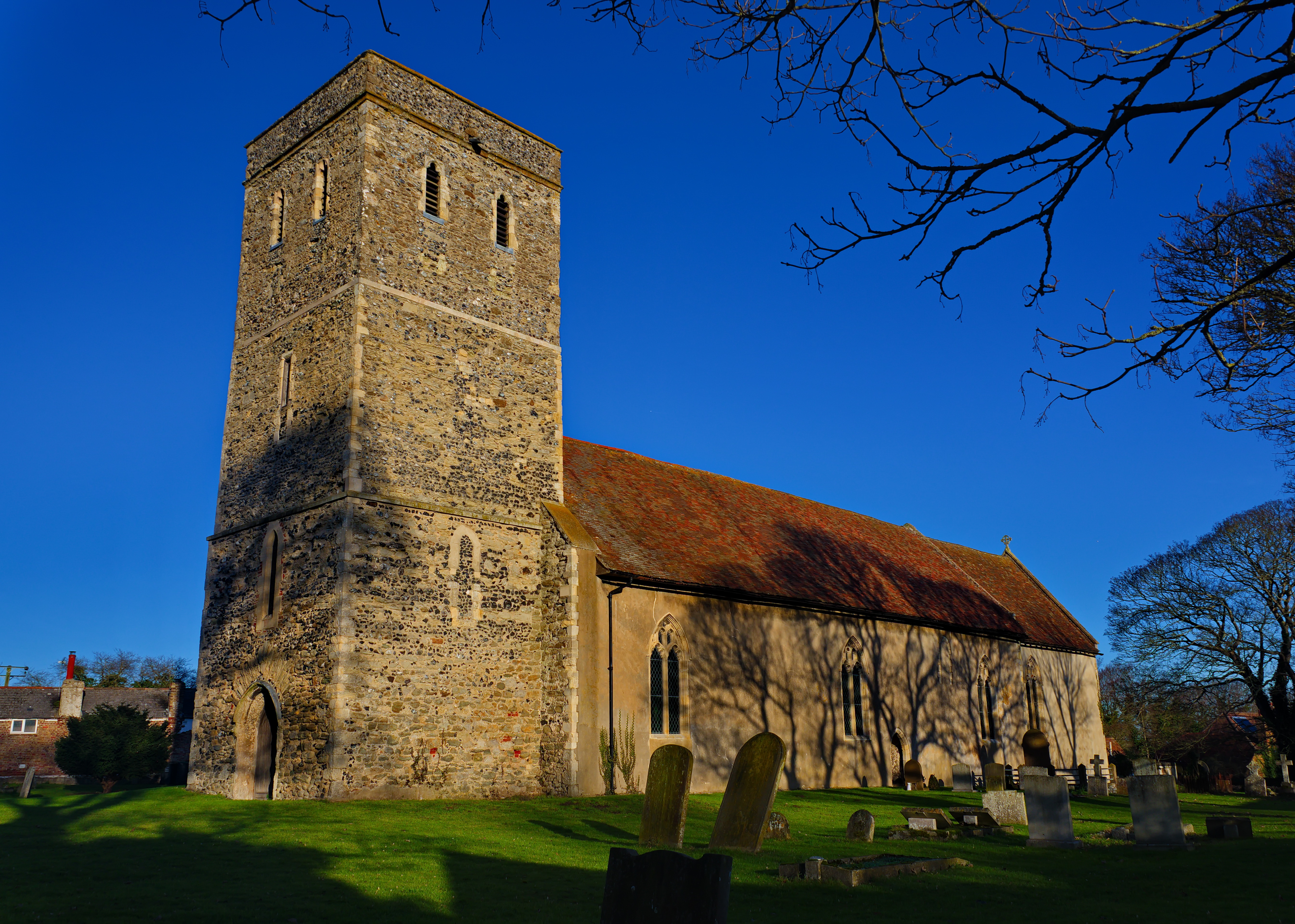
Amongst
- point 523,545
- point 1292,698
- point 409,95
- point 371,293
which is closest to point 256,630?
point 523,545

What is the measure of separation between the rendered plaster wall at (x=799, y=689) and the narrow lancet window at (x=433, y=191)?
922 centimetres

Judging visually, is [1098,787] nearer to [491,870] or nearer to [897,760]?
[897,760]

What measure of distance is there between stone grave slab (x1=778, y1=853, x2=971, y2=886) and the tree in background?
2599cm

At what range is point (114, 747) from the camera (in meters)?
29.0

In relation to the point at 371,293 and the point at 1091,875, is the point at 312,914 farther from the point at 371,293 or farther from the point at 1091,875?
→ the point at 371,293

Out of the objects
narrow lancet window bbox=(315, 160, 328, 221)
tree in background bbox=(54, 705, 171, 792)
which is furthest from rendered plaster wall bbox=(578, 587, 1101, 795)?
tree in background bbox=(54, 705, 171, 792)

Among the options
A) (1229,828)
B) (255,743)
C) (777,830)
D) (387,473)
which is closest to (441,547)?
(387,473)

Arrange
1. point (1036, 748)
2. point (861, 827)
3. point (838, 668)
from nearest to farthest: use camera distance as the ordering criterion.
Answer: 1. point (861, 827)
2. point (838, 668)
3. point (1036, 748)

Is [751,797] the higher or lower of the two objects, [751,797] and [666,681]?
the lower

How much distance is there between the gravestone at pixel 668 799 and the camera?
1195cm

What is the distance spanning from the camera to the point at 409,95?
20.6 m

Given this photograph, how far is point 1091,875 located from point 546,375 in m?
15.1

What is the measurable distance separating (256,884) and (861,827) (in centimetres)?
831

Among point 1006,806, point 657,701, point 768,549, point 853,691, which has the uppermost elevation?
point 768,549
